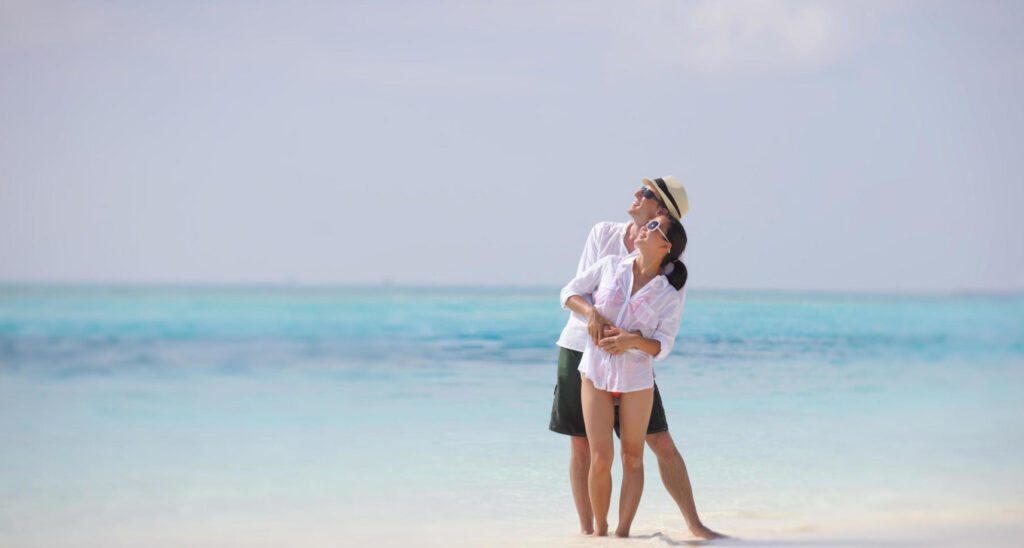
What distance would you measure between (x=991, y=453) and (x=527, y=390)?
3.49 metres

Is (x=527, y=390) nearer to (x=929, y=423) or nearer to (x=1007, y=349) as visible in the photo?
(x=929, y=423)

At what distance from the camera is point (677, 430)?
623 cm

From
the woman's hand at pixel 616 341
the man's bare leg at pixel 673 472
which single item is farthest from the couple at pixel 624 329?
the man's bare leg at pixel 673 472

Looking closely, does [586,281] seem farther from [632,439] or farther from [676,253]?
[632,439]

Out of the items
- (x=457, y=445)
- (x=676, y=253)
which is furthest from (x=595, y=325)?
(x=457, y=445)

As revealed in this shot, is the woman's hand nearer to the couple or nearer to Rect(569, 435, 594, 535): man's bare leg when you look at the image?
the couple

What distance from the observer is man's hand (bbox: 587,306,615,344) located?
10.7 feet

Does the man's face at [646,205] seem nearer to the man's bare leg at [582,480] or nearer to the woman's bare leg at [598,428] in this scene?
the woman's bare leg at [598,428]

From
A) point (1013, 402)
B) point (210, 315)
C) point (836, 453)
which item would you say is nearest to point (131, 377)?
point (836, 453)

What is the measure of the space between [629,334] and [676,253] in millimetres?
315

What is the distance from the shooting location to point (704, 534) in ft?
12.0

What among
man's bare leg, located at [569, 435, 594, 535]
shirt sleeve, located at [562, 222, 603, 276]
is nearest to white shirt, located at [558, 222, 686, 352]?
shirt sleeve, located at [562, 222, 603, 276]

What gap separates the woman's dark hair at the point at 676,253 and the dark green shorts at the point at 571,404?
42cm

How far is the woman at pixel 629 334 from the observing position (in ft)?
10.7
